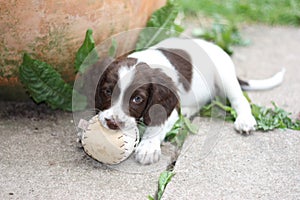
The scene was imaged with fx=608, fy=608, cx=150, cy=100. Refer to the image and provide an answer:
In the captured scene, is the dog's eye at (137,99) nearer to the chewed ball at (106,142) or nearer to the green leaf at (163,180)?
the chewed ball at (106,142)

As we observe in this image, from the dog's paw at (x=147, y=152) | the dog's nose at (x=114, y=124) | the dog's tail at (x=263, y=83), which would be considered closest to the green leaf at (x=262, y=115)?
the dog's tail at (x=263, y=83)

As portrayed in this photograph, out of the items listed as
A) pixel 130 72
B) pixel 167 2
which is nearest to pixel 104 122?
pixel 130 72

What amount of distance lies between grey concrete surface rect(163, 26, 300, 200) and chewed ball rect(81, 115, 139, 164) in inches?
14.4

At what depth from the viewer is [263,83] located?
5348 mm

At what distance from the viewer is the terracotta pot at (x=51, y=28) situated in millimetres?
4211

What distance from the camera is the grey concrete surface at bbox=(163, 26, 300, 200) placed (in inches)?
145

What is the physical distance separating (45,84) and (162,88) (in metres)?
0.96

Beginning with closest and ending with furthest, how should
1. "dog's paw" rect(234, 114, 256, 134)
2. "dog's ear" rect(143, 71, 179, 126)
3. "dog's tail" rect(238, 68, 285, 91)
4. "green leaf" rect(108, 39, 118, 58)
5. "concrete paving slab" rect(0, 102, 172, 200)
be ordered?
1. "concrete paving slab" rect(0, 102, 172, 200)
2. "dog's ear" rect(143, 71, 179, 126)
3. "dog's paw" rect(234, 114, 256, 134)
4. "green leaf" rect(108, 39, 118, 58)
5. "dog's tail" rect(238, 68, 285, 91)

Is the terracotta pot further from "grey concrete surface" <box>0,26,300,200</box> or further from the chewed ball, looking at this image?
the chewed ball

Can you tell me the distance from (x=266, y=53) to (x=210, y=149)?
2483mm

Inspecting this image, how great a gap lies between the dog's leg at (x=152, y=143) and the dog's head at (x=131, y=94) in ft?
0.31

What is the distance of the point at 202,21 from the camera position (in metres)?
7.20

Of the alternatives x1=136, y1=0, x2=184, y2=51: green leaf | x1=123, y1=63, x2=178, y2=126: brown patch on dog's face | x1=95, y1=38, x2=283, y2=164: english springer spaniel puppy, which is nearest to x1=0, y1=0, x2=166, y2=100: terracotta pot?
x1=136, y1=0, x2=184, y2=51: green leaf

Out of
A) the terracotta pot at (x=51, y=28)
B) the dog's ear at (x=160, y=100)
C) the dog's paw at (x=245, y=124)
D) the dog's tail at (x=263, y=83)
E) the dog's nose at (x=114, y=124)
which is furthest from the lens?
the dog's tail at (x=263, y=83)
